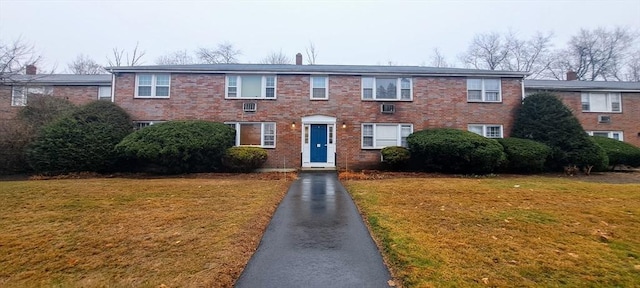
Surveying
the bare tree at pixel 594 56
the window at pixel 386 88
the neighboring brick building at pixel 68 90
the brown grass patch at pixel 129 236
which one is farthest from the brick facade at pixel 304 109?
the bare tree at pixel 594 56

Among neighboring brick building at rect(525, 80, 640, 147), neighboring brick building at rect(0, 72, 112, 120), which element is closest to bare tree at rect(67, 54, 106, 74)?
neighboring brick building at rect(0, 72, 112, 120)

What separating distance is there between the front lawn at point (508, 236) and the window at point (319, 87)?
8098 mm

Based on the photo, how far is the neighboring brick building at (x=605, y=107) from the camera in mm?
19328

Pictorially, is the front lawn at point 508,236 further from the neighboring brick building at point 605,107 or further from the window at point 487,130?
the neighboring brick building at point 605,107

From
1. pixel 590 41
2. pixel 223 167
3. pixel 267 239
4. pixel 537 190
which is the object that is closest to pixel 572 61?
pixel 590 41

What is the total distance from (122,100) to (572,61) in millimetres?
46253

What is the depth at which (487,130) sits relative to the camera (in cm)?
1623

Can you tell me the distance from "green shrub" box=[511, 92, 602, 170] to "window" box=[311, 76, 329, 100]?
32.4 ft

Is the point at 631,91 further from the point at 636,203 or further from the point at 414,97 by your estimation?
the point at 636,203

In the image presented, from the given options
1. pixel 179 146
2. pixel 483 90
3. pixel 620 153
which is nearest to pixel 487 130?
pixel 483 90

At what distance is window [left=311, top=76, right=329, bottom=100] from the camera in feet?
52.2

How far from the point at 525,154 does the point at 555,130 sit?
275 cm

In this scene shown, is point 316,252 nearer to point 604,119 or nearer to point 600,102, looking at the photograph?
point 604,119

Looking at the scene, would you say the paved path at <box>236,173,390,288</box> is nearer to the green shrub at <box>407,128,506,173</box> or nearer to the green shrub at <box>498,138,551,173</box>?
the green shrub at <box>407,128,506,173</box>
